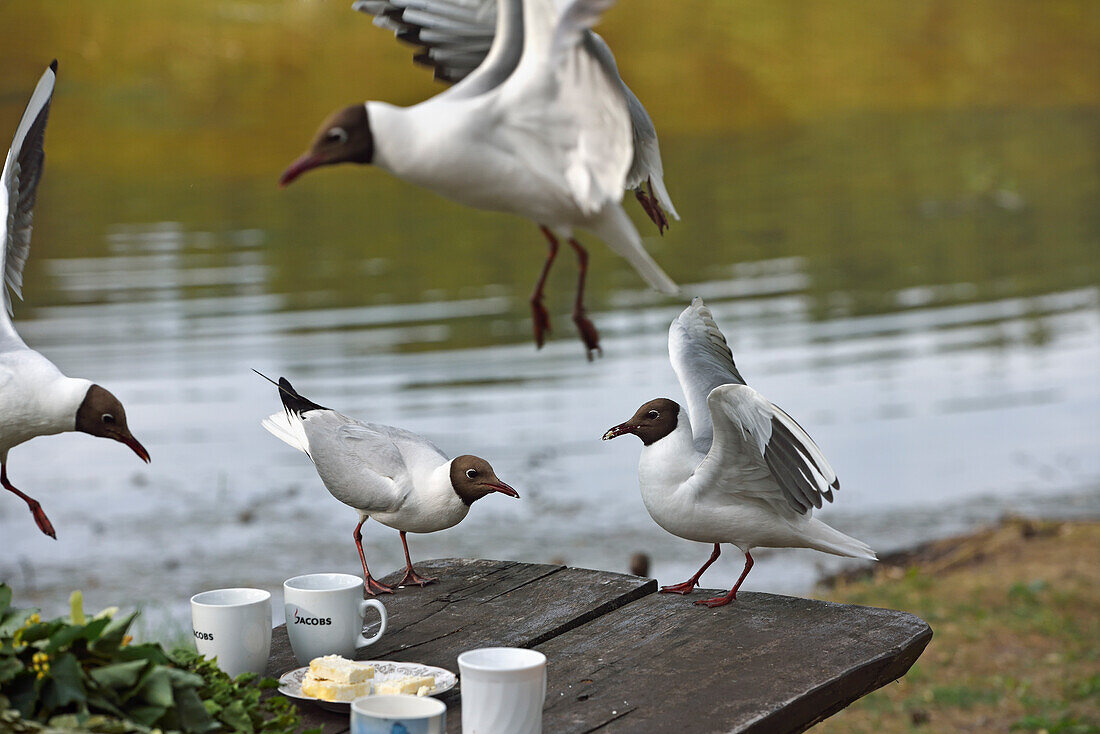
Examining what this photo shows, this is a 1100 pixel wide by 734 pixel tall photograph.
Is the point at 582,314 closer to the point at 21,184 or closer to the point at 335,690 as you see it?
the point at 335,690

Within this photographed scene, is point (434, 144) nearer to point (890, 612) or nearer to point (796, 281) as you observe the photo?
point (890, 612)

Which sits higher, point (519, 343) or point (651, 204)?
point (651, 204)

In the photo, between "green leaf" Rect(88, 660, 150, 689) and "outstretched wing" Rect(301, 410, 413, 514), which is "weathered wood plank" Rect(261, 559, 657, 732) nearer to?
"outstretched wing" Rect(301, 410, 413, 514)

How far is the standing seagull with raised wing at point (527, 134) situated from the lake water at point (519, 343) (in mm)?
1670

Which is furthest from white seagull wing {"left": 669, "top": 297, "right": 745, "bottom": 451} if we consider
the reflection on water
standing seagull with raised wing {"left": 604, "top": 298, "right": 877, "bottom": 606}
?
the reflection on water

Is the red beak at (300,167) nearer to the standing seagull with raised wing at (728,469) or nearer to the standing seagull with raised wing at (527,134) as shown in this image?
the standing seagull with raised wing at (527,134)

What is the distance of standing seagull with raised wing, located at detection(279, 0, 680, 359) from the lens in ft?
2.83

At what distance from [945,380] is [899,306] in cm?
70

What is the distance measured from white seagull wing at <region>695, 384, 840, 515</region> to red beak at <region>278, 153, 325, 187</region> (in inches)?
20.9

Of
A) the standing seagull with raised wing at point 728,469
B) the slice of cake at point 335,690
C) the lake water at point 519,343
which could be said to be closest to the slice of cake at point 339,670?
the slice of cake at point 335,690

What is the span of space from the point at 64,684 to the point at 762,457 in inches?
28.5

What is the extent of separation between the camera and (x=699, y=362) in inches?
56.4

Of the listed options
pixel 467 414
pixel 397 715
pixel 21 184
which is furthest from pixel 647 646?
pixel 467 414

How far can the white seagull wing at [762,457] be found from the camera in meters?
1.23
